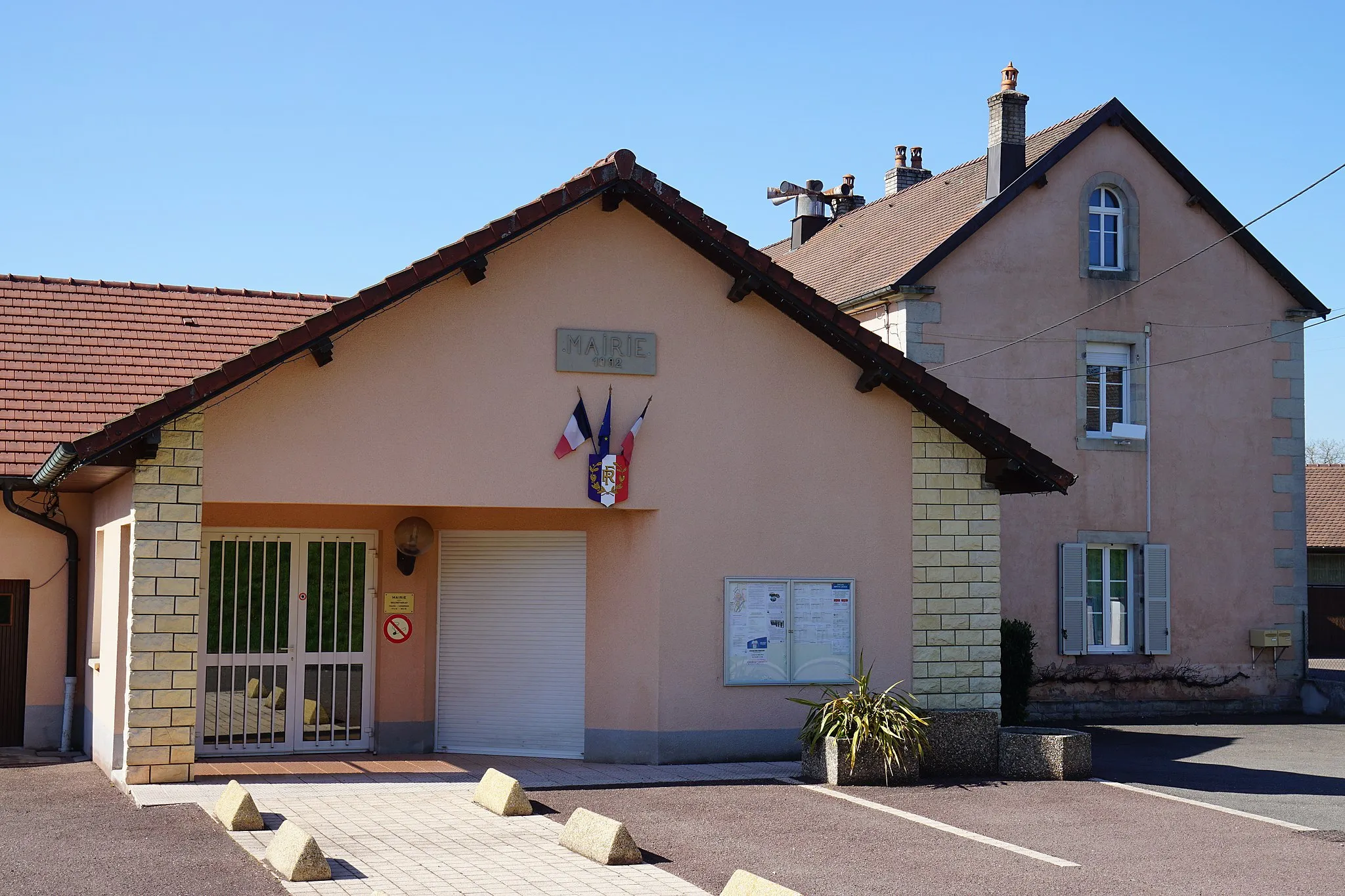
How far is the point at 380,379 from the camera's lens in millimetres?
12391

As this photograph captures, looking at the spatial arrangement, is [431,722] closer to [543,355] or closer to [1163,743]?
[543,355]

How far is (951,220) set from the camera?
67.5 ft

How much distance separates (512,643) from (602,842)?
214 inches

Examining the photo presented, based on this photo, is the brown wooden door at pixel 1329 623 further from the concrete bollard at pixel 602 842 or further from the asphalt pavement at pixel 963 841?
the concrete bollard at pixel 602 842

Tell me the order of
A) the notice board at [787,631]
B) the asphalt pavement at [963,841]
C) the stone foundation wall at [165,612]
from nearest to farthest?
the asphalt pavement at [963,841]
the stone foundation wall at [165,612]
the notice board at [787,631]

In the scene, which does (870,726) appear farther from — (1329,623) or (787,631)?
(1329,623)

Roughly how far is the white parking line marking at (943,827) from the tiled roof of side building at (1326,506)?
2716cm

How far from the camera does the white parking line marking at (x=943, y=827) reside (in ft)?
31.0

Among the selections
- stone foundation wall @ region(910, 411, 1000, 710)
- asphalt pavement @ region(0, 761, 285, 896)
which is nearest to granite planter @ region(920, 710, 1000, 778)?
stone foundation wall @ region(910, 411, 1000, 710)

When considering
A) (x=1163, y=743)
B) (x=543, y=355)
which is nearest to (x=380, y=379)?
(x=543, y=355)

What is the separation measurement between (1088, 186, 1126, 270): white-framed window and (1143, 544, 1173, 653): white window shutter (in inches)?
165

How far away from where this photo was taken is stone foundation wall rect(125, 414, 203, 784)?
1148 centimetres

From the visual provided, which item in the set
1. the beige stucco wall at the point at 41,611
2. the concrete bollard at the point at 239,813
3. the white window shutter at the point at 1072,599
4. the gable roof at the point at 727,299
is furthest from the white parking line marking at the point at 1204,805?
the beige stucco wall at the point at 41,611

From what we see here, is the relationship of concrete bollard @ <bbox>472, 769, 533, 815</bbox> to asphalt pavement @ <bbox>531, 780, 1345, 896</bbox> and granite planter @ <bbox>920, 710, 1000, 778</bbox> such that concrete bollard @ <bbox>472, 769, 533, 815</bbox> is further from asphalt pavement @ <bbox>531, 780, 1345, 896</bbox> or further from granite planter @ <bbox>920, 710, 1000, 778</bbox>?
granite planter @ <bbox>920, 710, 1000, 778</bbox>
